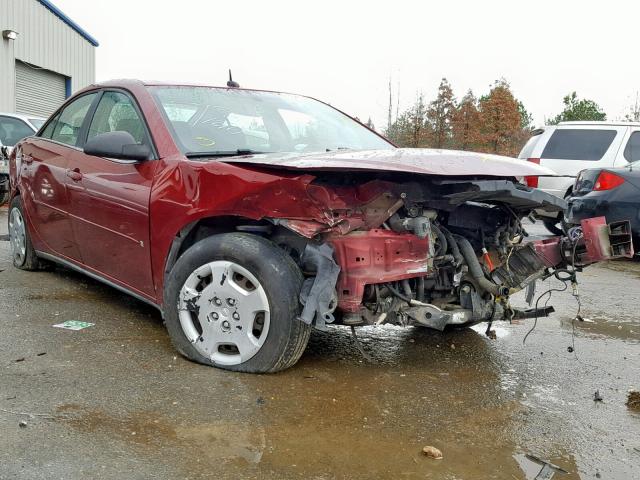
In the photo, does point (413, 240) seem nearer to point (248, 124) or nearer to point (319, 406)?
point (319, 406)

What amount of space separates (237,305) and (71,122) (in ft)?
8.30

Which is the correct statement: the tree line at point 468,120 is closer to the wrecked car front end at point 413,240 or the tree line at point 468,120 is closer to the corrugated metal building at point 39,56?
the corrugated metal building at point 39,56

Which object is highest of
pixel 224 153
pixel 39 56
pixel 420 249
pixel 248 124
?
pixel 39 56

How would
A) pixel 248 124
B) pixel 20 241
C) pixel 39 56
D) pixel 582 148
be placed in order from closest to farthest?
pixel 248 124, pixel 20 241, pixel 582 148, pixel 39 56

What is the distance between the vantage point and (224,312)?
3201mm

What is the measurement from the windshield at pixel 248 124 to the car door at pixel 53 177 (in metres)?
1.02

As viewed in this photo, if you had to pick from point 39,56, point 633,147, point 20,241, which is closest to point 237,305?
point 20,241

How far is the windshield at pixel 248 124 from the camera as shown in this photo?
371cm

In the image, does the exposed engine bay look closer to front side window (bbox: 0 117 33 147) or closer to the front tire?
the front tire

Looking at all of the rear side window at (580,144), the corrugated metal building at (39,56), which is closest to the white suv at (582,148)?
the rear side window at (580,144)

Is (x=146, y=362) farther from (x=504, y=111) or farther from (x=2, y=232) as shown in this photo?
(x=504, y=111)

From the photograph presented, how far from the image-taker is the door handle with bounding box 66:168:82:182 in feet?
14.0

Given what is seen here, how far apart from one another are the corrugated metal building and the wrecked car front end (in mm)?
16637

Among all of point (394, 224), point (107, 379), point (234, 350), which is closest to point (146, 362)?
point (107, 379)
